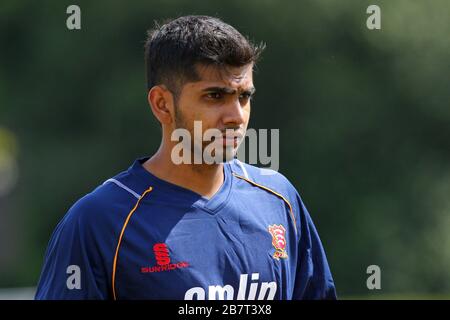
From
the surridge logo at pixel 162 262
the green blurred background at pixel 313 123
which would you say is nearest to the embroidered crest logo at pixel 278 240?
the surridge logo at pixel 162 262

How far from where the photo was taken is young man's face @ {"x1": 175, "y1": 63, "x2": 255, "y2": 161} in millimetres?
3297

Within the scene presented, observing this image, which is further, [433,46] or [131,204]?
[433,46]

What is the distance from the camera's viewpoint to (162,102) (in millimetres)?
3488

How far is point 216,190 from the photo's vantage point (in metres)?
3.47

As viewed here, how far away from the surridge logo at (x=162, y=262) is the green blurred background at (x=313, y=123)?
28.9ft

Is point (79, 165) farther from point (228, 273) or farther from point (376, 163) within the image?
point (228, 273)

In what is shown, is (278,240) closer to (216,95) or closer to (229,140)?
(229,140)

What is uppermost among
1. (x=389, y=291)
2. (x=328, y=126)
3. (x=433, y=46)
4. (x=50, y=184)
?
(x=433, y=46)

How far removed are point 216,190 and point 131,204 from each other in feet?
1.10

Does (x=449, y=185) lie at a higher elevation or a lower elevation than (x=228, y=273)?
lower

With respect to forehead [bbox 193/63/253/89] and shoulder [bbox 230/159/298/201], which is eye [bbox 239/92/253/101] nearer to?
forehead [bbox 193/63/253/89]

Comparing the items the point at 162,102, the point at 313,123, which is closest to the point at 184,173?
the point at 162,102

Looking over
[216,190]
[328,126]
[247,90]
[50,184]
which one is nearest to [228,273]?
[216,190]

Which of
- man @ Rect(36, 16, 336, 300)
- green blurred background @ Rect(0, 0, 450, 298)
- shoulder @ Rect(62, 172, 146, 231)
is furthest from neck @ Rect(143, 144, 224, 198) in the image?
green blurred background @ Rect(0, 0, 450, 298)
